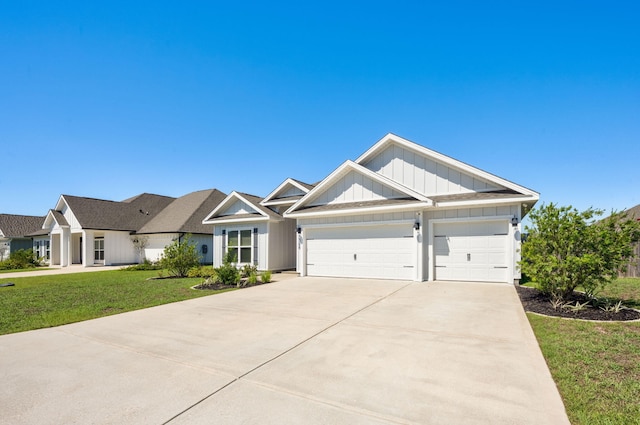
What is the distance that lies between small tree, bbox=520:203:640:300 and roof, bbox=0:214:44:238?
43224 millimetres

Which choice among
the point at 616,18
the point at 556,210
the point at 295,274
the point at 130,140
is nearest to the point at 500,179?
the point at 556,210

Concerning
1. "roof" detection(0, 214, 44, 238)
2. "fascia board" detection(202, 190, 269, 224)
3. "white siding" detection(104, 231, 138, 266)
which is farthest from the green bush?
"fascia board" detection(202, 190, 269, 224)

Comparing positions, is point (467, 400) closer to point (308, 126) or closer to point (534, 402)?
point (534, 402)

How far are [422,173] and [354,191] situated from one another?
10.2 ft

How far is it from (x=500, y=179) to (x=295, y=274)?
9.85 meters

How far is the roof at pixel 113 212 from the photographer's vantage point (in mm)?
24250

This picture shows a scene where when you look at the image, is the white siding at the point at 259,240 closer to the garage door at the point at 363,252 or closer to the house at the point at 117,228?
the garage door at the point at 363,252

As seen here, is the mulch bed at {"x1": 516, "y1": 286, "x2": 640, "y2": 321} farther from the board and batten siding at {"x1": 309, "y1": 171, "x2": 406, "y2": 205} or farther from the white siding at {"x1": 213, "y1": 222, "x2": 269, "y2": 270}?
the white siding at {"x1": 213, "y1": 222, "x2": 269, "y2": 270}

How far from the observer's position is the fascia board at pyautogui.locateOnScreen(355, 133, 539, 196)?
37.1 ft

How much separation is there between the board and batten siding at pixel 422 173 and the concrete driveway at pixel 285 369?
664cm

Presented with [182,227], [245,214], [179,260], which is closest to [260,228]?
[245,214]

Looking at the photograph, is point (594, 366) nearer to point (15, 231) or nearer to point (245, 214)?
point (245, 214)

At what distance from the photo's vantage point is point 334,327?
5.83m

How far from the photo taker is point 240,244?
1731 centimetres
